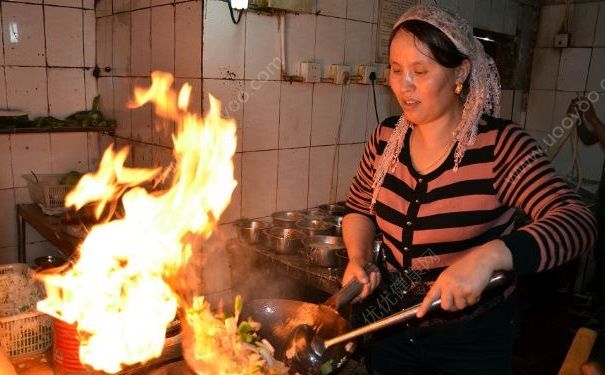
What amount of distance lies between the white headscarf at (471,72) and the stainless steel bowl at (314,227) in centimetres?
152

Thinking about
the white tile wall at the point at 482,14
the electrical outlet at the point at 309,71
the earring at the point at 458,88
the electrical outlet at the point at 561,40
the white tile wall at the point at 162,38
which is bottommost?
the earring at the point at 458,88

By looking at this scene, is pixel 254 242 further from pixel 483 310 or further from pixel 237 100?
pixel 483 310

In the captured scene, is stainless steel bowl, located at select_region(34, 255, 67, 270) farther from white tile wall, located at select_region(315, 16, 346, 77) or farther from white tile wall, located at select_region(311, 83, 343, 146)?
white tile wall, located at select_region(315, 16, 346, 77)

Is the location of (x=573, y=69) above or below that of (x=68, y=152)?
above

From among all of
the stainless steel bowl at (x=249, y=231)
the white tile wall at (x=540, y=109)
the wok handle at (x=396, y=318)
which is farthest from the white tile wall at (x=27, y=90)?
the white tile wall at (x=540, y=109)

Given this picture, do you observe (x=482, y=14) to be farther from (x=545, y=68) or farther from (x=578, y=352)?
(x=578, y=352)

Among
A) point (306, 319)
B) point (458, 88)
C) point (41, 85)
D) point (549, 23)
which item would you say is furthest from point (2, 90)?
point (549, 23)

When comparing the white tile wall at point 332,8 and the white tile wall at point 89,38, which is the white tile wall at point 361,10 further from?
the white tile wall at point 89,38

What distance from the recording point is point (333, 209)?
3.82 m

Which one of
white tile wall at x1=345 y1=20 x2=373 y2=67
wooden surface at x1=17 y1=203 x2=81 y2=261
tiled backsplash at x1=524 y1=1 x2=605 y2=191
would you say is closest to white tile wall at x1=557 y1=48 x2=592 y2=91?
tiled backsplash at x1=524 y1=1 x2=605 y2=191

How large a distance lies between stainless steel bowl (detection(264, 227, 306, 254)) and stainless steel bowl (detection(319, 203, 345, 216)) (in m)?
0.56

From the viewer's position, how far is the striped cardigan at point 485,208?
5.26 ft

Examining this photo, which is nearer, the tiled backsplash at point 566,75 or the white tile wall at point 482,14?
the white tile wall at point 482,14

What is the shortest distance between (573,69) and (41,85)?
5.35 metres
